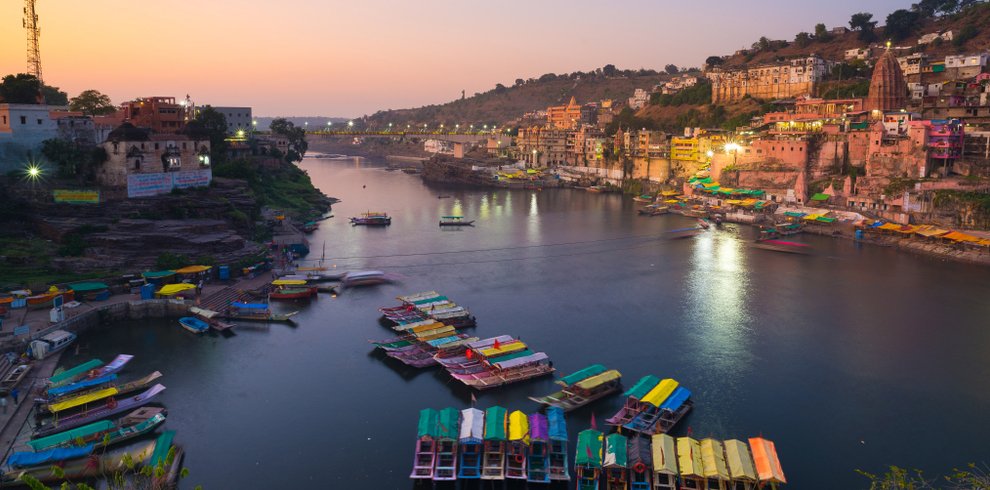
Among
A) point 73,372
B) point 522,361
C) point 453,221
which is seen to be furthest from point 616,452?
point 453,221

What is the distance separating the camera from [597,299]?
19391mm

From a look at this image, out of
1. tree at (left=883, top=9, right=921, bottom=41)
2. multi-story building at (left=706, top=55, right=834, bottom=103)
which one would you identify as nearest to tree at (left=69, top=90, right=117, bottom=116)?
multi-story building at (left=706, top=55, right=834, bottom=103)

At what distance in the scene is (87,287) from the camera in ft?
55.1

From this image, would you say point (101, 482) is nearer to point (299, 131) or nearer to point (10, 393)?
point (10, 393)

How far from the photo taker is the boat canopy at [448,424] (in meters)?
10.3

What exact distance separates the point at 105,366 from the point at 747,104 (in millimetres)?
45926

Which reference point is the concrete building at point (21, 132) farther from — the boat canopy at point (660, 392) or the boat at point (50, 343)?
the boat canopy at point (660, 392)

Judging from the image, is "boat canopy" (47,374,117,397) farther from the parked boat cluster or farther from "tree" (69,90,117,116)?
"tree" (69,90,117,116)

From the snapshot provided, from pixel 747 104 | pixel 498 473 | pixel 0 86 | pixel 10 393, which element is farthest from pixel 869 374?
pixel 747 104

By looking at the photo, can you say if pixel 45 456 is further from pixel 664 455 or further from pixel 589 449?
pixel 664 455

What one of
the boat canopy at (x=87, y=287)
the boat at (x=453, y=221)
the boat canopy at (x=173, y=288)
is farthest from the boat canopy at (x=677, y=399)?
the boat at (x=453, y=221)

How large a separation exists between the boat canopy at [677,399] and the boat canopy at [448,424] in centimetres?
366

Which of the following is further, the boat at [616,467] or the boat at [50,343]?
the boat at [50,343]

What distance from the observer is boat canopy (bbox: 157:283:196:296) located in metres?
17.1
